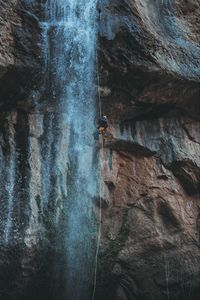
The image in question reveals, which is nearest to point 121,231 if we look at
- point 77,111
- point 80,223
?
point 80,223

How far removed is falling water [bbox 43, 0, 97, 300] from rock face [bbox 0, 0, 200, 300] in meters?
0.17

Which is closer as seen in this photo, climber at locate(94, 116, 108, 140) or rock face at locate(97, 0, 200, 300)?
climber at locate(94, 116, 108, 140)

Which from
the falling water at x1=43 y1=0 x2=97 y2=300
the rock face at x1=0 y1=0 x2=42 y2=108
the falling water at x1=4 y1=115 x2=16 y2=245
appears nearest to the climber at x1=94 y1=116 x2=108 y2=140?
the falling water at x1=43 y1=0 x2=97 y2=300

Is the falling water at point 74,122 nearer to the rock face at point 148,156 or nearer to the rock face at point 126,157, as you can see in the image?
the rock face at point 126,157

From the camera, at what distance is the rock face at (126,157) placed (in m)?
9.84

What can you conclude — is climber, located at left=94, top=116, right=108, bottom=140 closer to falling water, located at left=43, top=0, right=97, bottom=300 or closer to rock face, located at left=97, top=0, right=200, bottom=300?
falling water, located at left=43, top=0, right=97, bottom=300

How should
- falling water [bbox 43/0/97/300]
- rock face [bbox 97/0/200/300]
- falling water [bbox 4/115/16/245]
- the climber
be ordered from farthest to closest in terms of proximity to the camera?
rock face [bbox 97/0/200/300] → falling water [bbox 43/0/97/300] → the climber → falling water [bbox 4/115/16/245]

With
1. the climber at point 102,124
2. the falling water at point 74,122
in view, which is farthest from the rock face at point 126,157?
the climber at point 102,124

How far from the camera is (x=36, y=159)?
10125 mm

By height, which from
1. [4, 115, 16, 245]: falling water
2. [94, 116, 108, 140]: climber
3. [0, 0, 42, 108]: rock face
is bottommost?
[4, 115, 16, 245]: falling water

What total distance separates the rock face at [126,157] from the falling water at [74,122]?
17cm

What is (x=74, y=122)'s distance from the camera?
10.6 metres

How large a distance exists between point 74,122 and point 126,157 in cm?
128

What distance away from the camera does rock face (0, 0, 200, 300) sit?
984 cm
